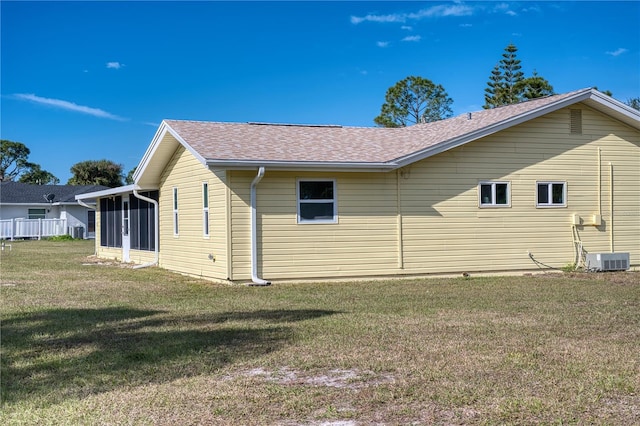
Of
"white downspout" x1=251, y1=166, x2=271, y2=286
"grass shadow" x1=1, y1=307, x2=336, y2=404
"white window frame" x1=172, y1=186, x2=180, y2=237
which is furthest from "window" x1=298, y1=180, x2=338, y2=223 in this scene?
"grass shadow" x1=1, y1=307, x2=336, y2=404

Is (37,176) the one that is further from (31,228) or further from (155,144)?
(155,144)

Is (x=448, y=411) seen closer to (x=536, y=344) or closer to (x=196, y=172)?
(x=536, y=344)

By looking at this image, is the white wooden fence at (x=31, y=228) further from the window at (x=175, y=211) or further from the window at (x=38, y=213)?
the window at (x=175, y=211)

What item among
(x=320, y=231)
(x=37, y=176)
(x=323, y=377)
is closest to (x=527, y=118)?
(x=320, y=231)

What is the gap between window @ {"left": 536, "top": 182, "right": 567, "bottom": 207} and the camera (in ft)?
55.0

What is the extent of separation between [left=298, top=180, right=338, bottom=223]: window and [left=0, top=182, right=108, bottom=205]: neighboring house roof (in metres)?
31.0

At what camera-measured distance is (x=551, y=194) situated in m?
16.8

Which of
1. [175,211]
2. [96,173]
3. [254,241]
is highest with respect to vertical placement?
[96,173]

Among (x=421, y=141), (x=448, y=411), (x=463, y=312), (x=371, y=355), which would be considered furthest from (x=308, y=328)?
(x=421, y=141)

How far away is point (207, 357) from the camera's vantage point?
717cm

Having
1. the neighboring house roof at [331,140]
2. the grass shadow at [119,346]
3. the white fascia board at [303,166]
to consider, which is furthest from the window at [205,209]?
the grass shadow at [119,346]

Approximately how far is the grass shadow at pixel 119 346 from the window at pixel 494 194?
7.23 meters

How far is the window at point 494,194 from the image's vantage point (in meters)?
16.3

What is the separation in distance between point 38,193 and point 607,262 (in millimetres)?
38781
